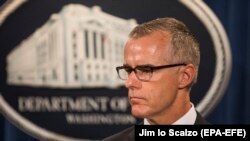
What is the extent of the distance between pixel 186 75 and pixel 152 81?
0.38 ft

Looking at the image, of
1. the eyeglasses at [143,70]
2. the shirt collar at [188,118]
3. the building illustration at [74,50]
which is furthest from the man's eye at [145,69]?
the building illustration at [74,50]

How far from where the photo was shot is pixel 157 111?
128cm

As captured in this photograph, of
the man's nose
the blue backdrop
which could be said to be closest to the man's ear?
the man's nose

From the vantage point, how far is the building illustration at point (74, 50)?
1.65 meters

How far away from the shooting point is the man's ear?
3.83ft

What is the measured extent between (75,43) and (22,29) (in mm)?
236

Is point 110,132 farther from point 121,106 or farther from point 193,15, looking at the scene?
point 193,15

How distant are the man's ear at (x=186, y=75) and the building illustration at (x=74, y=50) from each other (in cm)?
46

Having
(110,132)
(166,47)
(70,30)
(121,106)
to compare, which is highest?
(70,30)

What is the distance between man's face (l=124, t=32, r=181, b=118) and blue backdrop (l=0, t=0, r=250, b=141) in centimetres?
40

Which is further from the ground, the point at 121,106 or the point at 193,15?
the point at 193,15

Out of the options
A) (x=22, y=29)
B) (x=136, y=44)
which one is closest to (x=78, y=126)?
(x=22, y=29)

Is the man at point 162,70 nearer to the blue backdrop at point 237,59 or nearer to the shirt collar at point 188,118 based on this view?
the shirt collar at point 188,118

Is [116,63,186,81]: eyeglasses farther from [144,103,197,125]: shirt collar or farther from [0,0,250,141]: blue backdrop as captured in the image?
[0,0,250,141]: blue backdrop
